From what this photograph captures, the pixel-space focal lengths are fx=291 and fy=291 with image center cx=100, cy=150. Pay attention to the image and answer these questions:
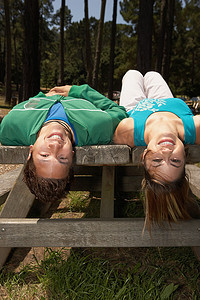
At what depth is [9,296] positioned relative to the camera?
7.06 feet

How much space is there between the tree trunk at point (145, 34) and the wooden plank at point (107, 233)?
19.2 feet

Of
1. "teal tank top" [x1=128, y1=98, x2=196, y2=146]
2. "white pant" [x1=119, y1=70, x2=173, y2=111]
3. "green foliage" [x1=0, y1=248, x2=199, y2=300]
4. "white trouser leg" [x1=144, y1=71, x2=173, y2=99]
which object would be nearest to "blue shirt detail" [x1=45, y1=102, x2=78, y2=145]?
"teal tank top" [x1=128, y1=98, x2=196, y2=146]

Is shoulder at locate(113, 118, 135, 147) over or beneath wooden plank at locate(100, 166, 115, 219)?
over

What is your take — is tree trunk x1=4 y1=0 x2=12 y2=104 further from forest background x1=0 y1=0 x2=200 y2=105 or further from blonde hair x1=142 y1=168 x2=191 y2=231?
blonde hair x1=142 y1=168 x2=191 y2=231

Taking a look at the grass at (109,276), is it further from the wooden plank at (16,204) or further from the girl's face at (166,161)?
the girl's face at (166,161)

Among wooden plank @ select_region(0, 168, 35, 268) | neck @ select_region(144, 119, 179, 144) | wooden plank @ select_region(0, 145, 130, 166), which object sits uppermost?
neck @ select_region(144, 119, 179, 144)

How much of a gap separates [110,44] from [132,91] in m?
10.7

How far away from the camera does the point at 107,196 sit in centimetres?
277

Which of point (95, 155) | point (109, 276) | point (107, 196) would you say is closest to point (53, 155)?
point (95, 155)

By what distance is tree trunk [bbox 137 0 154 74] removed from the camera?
6941mm

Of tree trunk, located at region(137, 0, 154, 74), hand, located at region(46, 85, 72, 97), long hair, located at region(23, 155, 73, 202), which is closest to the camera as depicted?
long hair, located at region(23, 155, 73, 202)

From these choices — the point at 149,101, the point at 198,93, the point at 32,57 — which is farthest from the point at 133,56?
the point at 149,101

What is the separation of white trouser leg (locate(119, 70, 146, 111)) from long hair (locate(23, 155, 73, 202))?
1.92 m

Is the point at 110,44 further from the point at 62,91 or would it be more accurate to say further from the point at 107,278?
the point at 107,278
